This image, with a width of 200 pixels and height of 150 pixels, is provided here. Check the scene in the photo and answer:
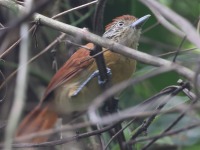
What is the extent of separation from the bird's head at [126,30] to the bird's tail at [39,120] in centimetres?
71

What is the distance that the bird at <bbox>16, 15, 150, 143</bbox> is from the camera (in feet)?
10.8

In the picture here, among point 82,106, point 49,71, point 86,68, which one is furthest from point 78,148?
point 49,71

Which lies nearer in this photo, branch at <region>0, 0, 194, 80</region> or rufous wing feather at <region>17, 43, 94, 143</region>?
branch at <region>0, 0, 194, 80</region>

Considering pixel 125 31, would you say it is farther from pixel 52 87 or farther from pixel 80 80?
pixel 52 87

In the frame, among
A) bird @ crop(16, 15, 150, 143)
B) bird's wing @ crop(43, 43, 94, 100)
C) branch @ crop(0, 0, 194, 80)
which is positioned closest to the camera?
branch @ crop(0, 0, 194, 80)

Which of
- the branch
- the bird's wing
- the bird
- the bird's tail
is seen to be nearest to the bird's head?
the bird

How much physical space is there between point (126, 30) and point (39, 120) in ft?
2.87

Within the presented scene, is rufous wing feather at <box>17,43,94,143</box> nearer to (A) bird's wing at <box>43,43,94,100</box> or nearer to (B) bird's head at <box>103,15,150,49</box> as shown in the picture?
(A) bird's wing at <box>43,43,94,100</box>

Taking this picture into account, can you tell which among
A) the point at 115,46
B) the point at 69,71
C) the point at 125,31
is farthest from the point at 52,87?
the point at 115,46

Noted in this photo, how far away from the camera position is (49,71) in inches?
160

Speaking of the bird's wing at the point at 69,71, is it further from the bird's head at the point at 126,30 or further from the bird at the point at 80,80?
the bird's head at the point at 126,30

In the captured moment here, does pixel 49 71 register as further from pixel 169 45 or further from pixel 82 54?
pixel 169 45

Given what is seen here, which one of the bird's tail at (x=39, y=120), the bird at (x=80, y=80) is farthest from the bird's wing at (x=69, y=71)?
the bird's tail at (x=39, y=120)

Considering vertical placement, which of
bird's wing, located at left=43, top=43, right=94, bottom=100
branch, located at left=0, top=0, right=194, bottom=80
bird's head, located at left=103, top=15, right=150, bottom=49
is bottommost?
branch, located at left=0, top=0, right=194, bottom=80
